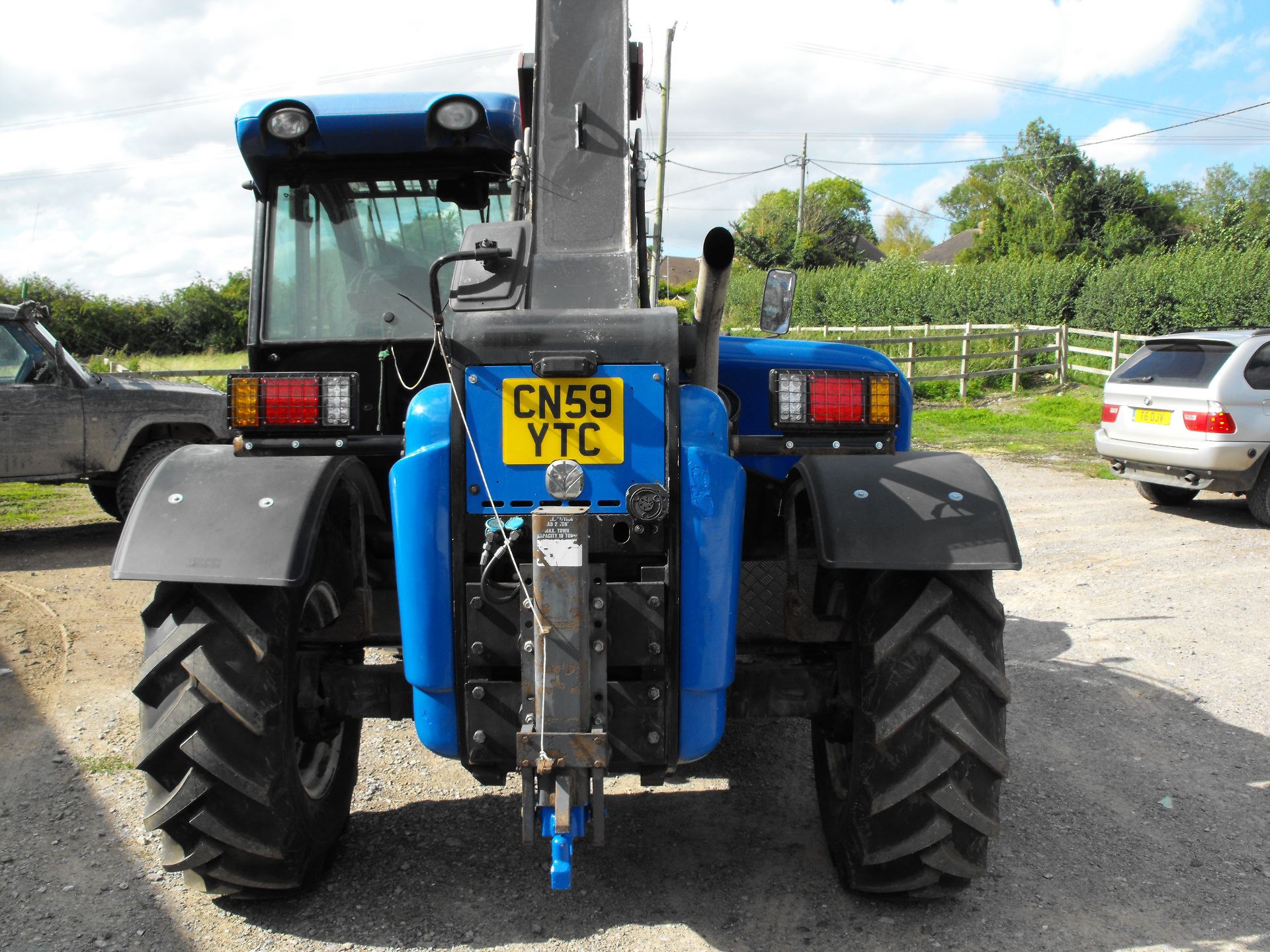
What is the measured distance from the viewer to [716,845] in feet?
11.9

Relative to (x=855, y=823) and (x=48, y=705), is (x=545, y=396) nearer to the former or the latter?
(x=855, y=823)

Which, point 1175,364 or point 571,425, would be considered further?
point 1175,364

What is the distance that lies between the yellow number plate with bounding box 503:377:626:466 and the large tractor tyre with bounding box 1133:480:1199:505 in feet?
31.6

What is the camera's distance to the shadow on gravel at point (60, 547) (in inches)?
328

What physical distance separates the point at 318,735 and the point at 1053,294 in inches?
1244

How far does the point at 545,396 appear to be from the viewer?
9.00 ft

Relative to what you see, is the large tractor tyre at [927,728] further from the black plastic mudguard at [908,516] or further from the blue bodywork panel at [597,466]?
the blue bodywork panel at [597,466]

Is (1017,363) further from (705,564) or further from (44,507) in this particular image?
(705,564)

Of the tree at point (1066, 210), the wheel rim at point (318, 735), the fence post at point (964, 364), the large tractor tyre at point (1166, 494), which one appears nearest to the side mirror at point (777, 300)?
the wheel rim at point (318, 735)

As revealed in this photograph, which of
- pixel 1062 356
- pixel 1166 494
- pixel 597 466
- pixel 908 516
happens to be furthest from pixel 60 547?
pixel 1062 356

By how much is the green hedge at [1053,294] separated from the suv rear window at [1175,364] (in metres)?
11.9

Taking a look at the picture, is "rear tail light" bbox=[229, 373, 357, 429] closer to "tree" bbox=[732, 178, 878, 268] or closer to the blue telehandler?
the blue telehandler

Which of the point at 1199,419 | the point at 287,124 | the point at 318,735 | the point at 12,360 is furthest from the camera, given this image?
the point at 1199,419

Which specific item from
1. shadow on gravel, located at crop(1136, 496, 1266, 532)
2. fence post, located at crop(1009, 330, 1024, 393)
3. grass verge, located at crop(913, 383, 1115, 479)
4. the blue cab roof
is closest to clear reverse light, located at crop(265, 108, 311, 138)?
the blue cab roof
